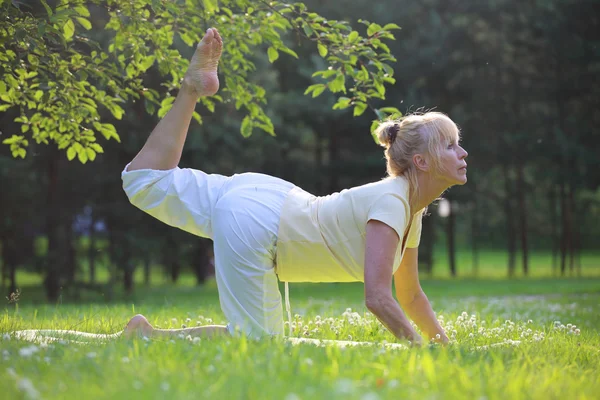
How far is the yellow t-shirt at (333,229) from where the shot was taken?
430cm

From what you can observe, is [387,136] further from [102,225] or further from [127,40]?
[102,225]

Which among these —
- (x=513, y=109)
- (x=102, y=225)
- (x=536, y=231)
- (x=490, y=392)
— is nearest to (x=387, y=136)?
(x=490, y=392)

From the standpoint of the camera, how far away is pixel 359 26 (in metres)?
22.0

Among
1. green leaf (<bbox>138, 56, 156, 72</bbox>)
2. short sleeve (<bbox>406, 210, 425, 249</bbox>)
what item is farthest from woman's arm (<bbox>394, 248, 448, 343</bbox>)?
green leaf (<bbox>138, 56, 156, 72</bbox>)

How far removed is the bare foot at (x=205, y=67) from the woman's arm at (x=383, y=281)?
1.71 m

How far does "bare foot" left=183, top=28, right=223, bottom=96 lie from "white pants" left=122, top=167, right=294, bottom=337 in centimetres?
66

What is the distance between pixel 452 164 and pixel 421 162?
208mm

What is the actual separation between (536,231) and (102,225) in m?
32.2

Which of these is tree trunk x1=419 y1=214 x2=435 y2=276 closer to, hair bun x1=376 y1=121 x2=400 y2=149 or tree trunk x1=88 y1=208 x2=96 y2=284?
tree trunk x1=88 y1=208 x2=96 y2=284

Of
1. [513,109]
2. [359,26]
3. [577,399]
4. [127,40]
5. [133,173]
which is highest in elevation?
[359,26]

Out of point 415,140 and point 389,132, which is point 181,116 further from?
point 415,140

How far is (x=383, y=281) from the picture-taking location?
4.08 metres

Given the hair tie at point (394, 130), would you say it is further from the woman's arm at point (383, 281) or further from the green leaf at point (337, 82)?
the green leaf at point (337, 82)

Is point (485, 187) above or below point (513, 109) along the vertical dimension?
below
